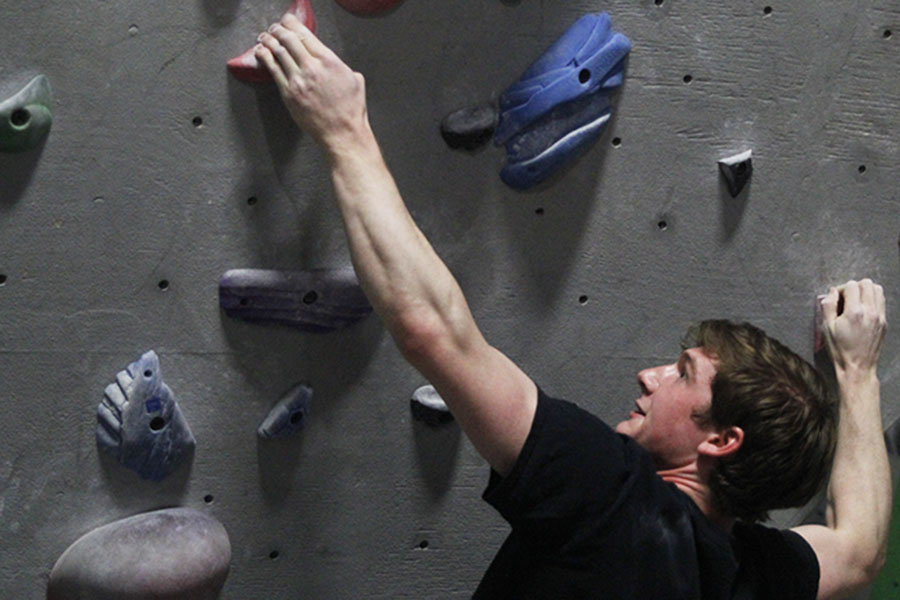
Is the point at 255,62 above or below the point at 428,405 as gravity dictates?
above

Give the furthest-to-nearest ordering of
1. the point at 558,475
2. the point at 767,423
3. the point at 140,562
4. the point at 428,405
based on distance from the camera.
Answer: the point at 428,405, the point at 140,562, the point at 767,423, the point at 558,475

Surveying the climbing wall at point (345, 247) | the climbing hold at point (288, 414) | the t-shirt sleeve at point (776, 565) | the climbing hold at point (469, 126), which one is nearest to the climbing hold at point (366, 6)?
the climbing wall at point (345, 247)

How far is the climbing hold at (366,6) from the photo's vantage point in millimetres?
1450

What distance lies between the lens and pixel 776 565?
58.0 inches

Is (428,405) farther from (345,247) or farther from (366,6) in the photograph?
(366,6)

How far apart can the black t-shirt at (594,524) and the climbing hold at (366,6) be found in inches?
21.9

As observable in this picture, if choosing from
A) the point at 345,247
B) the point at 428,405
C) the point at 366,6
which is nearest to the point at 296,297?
the point at 345,247

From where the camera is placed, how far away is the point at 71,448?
1.47 metres

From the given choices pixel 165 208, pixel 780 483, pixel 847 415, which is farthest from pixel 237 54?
pixel 847 415

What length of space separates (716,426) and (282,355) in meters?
0.58

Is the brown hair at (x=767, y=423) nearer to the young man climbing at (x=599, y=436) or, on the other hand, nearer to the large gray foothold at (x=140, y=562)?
the young man climbing at (x=599, y=436)

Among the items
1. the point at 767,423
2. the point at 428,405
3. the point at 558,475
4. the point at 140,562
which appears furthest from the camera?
the point at 428,405

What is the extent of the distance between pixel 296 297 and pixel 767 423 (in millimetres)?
625

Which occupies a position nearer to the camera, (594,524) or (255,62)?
(594,524)
